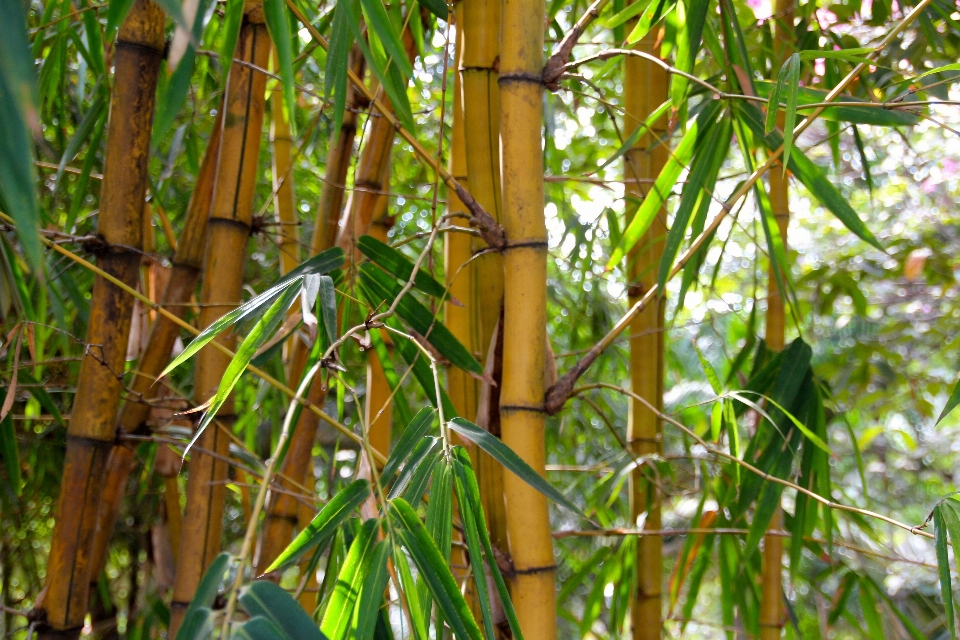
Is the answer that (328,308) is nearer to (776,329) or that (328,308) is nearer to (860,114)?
(860,114)

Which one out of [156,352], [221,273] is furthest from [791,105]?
[156,352]

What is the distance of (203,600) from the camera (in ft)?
1.26

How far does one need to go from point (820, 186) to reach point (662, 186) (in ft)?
0.47

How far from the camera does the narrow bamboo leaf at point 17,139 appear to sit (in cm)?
28

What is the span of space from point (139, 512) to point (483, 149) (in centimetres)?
116

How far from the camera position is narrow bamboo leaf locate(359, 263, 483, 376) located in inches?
25.4

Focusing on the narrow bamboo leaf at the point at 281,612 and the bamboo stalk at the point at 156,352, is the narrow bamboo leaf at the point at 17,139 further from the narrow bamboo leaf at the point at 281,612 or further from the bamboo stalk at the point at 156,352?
the bamboo stalk at the point at 156,352

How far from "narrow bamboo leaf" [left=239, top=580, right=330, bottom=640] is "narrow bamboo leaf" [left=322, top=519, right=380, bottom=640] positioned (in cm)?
6

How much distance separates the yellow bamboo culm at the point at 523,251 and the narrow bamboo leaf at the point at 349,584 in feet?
0.62

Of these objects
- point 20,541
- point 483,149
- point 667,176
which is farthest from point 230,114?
point 20,541

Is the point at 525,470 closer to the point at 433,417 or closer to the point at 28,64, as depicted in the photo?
the point at 433,417

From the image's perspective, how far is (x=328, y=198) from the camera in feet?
2.99

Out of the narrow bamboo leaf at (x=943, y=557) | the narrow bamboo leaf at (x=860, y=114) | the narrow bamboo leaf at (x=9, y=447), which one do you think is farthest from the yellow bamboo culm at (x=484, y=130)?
the narrow bamboo leaf at (x=9, y=447)

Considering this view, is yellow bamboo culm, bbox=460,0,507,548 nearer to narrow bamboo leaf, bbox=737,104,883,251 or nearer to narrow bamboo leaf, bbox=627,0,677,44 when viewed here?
narrow bamboo leaf, bbox=627,0,677,44
